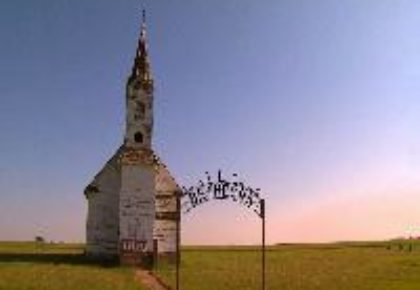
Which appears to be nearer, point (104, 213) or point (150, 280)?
point (150, 280)

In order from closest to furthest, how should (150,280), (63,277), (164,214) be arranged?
(63,277) → (150,280) → (164,214)

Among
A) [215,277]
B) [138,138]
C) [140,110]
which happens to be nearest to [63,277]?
[215,277]

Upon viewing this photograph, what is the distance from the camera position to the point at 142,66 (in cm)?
6338

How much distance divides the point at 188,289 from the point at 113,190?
86.9 feet

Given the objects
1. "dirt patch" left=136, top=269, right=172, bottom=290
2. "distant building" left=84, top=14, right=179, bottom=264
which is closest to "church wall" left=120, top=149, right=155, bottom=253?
"distant building" left=84, top=14, right=179, bottom=264

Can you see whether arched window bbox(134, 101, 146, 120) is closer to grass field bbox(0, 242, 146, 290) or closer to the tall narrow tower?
the tall narrow tower

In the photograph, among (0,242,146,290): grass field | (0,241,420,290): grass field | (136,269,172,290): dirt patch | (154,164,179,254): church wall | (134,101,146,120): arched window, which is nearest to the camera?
(0,242,146,290): grass field

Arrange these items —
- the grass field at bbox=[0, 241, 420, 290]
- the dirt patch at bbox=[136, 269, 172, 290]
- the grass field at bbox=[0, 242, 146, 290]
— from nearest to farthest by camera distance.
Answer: the grass field at bbox=[0, 242, 146, 290], the grass field at bbox=[0, 241, 420, 290], the dirt patch at bbox=[136, 269, 172, 290]

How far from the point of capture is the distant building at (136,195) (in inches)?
2350

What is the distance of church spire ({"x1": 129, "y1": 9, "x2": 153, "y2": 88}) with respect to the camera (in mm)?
62594

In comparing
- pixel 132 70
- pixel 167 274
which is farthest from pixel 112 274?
pixel 132 70

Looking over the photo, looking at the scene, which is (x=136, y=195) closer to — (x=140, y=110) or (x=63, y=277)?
(x=140, y=110)

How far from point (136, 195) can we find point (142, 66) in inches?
442

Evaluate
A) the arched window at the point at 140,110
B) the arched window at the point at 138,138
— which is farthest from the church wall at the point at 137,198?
the arched window at the point at 140,110
